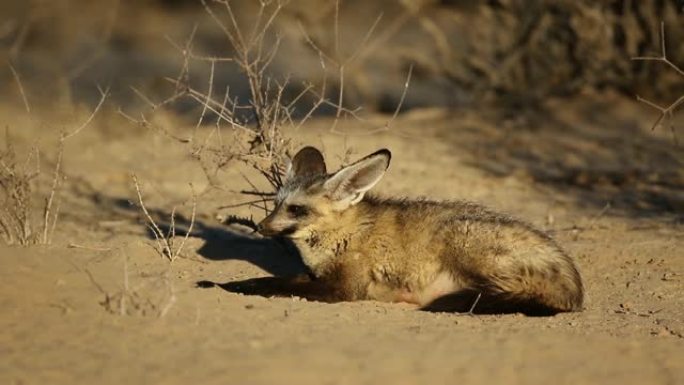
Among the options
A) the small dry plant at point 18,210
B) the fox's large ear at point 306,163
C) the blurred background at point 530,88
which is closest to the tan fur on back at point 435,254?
the fox's large ear at point 306,163

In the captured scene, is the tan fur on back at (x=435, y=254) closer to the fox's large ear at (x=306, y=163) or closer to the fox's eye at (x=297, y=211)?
A: the fox's eye at (x=297, y=211)

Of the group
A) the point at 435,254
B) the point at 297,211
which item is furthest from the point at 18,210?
the point at 435,254

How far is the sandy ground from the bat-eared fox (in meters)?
0.21

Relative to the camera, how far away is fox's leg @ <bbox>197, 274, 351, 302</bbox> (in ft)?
24.1

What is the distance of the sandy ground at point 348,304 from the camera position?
552 centimetres

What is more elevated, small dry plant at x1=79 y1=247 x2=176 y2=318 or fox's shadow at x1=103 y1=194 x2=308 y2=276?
small dry plant at x1=79 y1=247 x2=176 y2=318

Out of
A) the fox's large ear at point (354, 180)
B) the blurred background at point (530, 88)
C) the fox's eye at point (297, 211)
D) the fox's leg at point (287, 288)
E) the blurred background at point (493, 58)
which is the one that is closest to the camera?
the fox's leg at point (287, 288)

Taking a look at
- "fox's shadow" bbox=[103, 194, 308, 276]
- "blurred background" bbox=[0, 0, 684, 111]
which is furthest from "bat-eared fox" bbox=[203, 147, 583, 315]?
"blurred background" bbox=[0, 0, 684, 111]

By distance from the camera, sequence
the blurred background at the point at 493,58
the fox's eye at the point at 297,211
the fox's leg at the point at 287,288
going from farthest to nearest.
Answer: the blurred background at the point at 493,58 < the fox's eye at the point at 297,211 < the fox's leg at the point at 287,288

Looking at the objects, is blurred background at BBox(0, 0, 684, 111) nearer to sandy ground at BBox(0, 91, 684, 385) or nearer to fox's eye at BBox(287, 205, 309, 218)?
sandy ground at BBox(0, 91, 684, 385)

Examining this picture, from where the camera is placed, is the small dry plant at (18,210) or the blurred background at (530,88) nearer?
the small dry plant at (18,210)

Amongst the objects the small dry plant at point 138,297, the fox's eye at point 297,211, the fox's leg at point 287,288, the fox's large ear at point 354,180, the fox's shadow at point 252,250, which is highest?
the fox's large ear at point 354,180

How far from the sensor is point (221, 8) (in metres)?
25.7

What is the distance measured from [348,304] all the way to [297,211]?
0.84 metres
